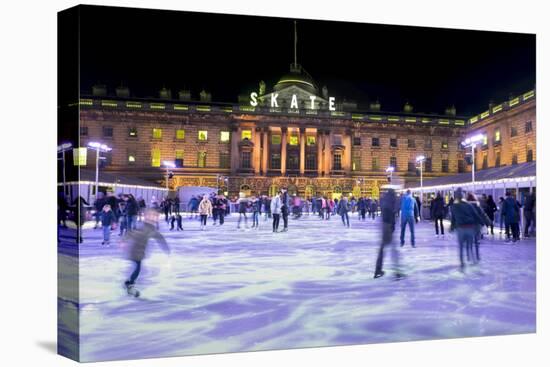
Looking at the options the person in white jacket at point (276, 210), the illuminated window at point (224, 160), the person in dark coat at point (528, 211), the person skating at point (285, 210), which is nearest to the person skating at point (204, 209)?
the illuminated window at point (224, 160)

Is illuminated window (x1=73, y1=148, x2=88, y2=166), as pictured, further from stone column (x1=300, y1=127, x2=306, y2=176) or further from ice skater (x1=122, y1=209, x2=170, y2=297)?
stone column (x1=300, y1=127, x2=306, y2=176)

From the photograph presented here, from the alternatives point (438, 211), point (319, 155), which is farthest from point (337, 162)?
point (438, 211)

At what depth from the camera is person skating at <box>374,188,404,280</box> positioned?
42.5 ft

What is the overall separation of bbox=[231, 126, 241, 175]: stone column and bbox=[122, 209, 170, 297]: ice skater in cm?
198

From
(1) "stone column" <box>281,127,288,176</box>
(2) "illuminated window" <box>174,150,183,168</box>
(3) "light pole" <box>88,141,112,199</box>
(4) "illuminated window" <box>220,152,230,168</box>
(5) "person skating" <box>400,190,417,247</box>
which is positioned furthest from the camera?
(5) "person skating" <box>400,190,417,247</box>

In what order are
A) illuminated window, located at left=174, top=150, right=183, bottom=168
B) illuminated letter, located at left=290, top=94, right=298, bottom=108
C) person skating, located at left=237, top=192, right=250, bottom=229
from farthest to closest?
1. illuminated letter, located at left=290, top=94, right=298, bottom=108
2. person skating, located at left=237, top=192, right=250, bottom=229
3. illuminated window, located at left=174, top=150, right=183, bottom=168

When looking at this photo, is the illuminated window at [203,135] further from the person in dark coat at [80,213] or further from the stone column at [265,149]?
the person in dark coat at [80,213]

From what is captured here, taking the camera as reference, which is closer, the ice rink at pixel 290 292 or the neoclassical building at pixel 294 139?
the ice rink at pixel 290 292

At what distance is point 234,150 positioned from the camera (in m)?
13.1

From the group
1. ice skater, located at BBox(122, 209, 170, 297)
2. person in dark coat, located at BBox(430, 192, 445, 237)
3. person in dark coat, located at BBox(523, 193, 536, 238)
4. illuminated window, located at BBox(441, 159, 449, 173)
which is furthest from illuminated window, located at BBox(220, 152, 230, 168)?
person in dark coat, located at BBox(523, 193, 536, 238)

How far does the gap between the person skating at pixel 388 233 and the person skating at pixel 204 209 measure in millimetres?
3457

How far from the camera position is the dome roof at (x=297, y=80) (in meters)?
12.7

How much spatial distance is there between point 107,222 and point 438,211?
669 cm

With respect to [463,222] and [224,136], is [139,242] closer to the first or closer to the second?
[224,136]
